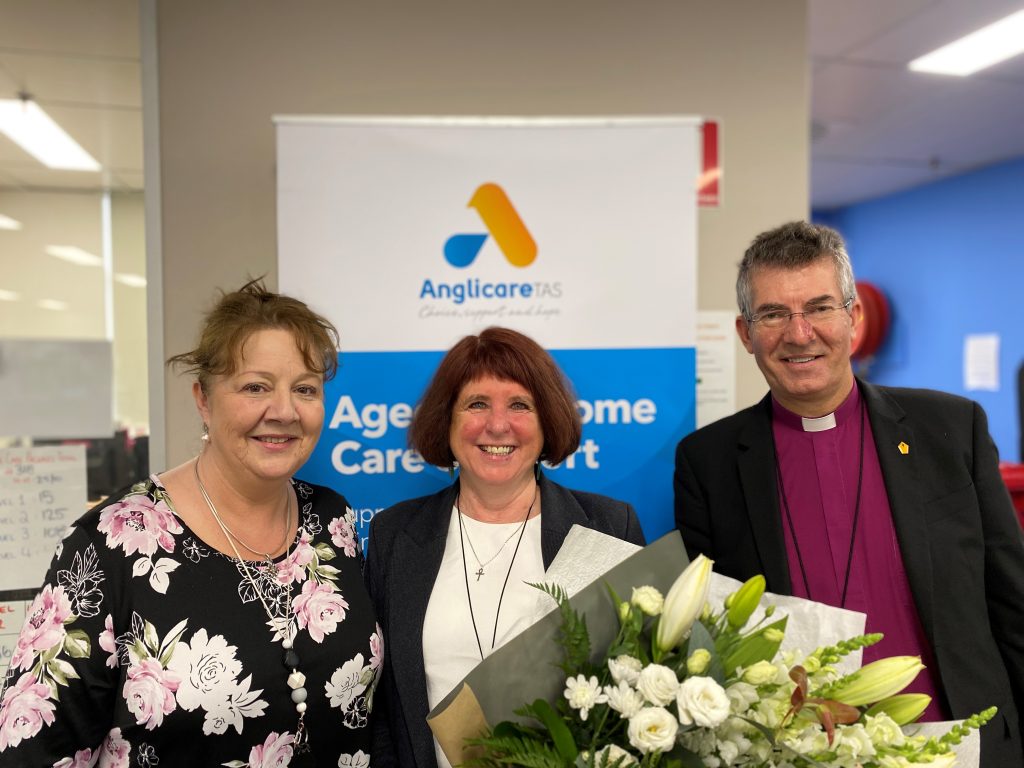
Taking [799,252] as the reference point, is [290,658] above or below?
below

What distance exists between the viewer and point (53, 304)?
233 centimetres

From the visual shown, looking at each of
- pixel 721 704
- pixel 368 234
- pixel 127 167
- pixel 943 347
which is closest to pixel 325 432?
pixel 368 234

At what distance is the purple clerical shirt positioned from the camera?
1562 mm

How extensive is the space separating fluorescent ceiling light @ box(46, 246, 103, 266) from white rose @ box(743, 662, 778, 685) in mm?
2317

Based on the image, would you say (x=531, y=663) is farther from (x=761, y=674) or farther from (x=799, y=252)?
(x=799, y=252)

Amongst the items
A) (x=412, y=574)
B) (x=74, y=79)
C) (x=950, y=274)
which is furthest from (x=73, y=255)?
(x=950, y=274)

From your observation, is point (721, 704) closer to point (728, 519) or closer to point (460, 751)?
point (460, 751)

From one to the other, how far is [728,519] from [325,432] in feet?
3.75

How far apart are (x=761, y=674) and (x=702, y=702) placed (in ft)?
0.34

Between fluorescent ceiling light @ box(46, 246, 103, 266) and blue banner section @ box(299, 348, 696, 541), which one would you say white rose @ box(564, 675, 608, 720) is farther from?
→ fluorescent ceiling light @ box(46, 246, 103, 266)

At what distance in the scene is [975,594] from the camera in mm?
1552

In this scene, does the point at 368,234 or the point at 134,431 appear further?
the point at 134,431

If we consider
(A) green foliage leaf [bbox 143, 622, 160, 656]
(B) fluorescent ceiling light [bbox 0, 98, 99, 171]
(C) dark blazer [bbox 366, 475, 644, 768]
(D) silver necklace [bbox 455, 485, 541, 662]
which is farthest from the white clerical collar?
(B) fluorescent ceiling light [bbox 0, 98, 99, 171]

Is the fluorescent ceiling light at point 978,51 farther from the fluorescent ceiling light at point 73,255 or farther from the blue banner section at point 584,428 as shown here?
the fluorescent ceiling light at point 73,255
